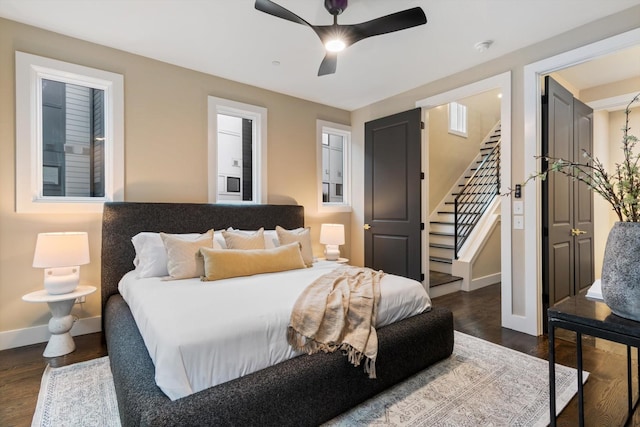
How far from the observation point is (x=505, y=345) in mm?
2723

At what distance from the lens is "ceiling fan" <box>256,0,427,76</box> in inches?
80.7

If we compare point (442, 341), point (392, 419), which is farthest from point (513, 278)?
point (392, 419)

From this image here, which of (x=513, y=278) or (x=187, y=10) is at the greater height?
(x=187, y=10)

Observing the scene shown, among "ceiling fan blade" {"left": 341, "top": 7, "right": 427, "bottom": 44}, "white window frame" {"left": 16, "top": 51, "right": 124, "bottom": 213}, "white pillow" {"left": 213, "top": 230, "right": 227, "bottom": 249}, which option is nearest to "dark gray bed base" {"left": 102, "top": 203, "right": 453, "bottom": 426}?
"white window frame" {"left": 16, "top": 51, "right": 124, "bottom": 213}

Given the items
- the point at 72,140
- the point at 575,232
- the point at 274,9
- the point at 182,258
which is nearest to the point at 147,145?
the point at 72,140

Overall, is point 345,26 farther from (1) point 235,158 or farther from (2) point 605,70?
(2) point 605,70

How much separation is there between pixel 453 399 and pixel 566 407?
653 mm

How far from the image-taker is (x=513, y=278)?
311 centimetres

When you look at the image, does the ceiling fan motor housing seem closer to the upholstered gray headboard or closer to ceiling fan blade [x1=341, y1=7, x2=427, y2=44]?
ceiling fan blade [x1=341, y1=7, x2=427, y2=44]

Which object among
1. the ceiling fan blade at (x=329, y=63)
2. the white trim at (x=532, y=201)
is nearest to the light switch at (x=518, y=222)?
the white trim at (x=532, y=201)

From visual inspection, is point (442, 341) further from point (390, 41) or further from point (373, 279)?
point (390, 41)

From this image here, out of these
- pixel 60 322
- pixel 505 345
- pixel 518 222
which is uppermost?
pixel 518 222

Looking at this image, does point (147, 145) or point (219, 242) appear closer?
point (219, 242)

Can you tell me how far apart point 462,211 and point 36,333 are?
6.21 metres
